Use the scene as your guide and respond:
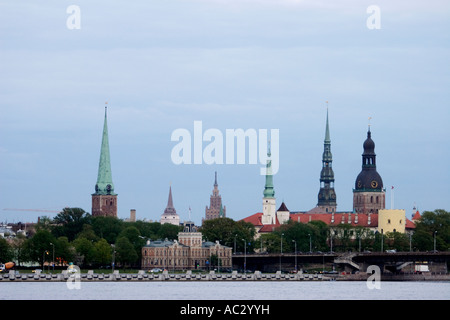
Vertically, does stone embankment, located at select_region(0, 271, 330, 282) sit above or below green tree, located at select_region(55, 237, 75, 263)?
below

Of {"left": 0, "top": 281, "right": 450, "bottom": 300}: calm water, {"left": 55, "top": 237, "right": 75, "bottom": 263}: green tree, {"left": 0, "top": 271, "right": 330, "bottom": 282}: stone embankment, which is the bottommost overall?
{"left": 0, "top": 281, "right": 450, "bottom": 300}: calm water

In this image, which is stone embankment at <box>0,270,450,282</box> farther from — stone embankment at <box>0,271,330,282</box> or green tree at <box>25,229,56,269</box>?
green tree at <box>25,229,56,269</box>

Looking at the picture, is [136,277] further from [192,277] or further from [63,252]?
[63,252]

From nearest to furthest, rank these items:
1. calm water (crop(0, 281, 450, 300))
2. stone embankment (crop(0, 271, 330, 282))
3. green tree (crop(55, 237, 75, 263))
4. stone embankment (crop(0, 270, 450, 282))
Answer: calm water (crop(0, 281, 450, 300))
stone embankment (crop(0, 271, 330, 282))
stone embankment (crop(0, 270, 450, 282))
green tree (crop(55, 237, 75, 263))

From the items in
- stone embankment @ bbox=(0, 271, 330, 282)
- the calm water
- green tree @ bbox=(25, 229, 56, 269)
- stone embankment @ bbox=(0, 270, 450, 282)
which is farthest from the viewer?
green tree @ bbox=(25, 229, 56, 269)

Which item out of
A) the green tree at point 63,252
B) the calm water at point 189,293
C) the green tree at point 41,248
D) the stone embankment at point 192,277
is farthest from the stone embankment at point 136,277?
the green tree at point 63,252

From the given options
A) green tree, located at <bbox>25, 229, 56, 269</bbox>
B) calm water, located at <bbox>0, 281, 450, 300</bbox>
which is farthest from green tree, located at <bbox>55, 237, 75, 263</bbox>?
calm water, located at <bbox>0, 281, 450, 300</bbox>

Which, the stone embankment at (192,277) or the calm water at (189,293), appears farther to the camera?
the stone embankment at (192,277)

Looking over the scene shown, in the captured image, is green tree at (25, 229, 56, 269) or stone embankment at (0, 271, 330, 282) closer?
stone embankment at (0, 271, 330, 282)

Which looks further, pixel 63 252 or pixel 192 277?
pixel 63 252

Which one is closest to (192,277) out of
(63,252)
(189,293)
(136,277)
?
(136,277)

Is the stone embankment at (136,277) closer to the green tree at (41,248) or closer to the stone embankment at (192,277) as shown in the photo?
the stone embankment at (192,277)
